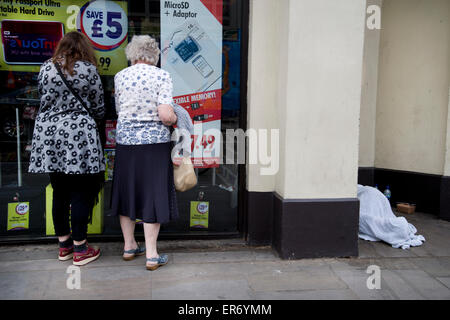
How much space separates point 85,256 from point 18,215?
98cm

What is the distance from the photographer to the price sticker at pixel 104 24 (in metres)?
4.09

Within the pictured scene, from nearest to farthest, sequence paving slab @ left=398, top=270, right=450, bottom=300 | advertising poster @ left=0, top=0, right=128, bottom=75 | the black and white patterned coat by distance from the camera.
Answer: paving slab @ left=398, top=270, right=450, bottom=300
the black and white patterned coat
advertising poster @ left=0, top=0, right=128, bottom=75

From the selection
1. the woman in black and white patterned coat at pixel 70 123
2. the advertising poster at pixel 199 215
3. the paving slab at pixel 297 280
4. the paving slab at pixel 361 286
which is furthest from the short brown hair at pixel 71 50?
the paving slab at pixel 361 286


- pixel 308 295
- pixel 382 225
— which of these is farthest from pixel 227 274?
pixel 382 225

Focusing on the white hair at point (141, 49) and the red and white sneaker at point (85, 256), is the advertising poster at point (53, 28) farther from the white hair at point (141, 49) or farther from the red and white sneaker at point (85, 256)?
the red and white sneaker at point (85, 256)

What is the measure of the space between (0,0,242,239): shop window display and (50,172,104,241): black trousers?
1.50 ft

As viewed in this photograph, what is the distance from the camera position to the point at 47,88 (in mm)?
3512

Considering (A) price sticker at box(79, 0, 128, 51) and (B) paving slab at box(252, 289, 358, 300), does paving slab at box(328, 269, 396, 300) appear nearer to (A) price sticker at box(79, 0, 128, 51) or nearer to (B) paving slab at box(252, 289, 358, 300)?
(B) paving slab at box(252, 289, 358, 300)

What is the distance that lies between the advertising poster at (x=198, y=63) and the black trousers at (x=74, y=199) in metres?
1.11

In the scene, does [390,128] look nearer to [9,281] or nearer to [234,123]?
[234,123]

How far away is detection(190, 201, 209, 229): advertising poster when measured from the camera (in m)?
4.49

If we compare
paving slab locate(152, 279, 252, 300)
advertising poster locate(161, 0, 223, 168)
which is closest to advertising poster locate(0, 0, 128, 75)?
advertising poster locate(161, 0, 223, 168)

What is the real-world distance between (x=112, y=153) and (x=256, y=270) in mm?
1803
